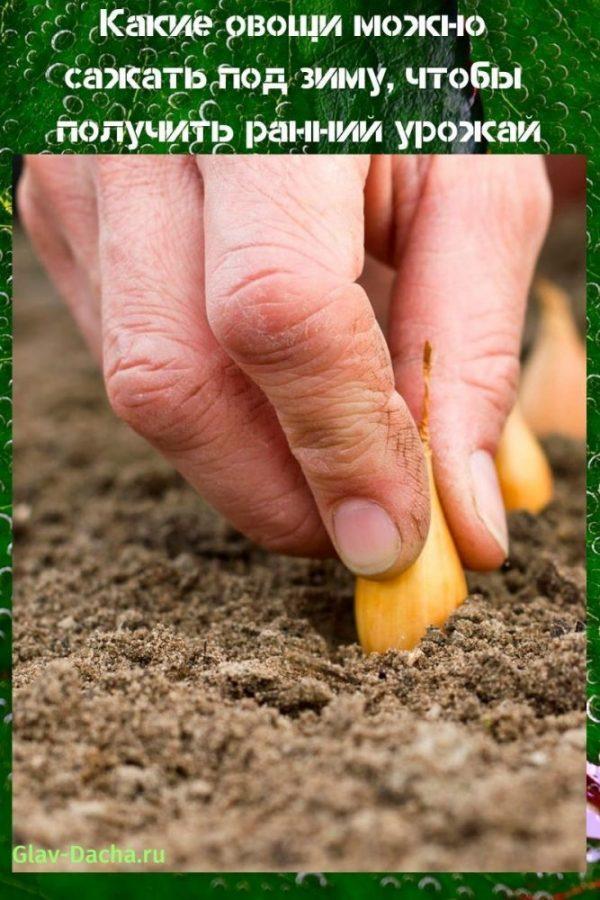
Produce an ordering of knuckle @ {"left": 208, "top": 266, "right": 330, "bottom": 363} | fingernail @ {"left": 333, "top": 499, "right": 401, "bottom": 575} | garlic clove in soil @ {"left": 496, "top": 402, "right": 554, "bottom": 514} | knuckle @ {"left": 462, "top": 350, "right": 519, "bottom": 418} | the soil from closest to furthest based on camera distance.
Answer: the soil, knuckle @ {"left": 208, "top": 266, "right": 330, "bottom": 363}, fingernail @ {"left": 333, "top": 499, "right": 401, "bottom": 575}, knuckle @ {"left": 462, "top": 350, "right": 519, "bottom": 418}, garlic clove in soil @ {"left": 496, "top": 402, "right": 554, "bottom": 514}

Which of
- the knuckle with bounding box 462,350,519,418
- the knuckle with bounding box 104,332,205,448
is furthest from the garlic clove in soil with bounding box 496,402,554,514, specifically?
the knuckle with bounding box 104,332,205,448

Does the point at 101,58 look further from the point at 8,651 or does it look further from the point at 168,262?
the point at 8,651

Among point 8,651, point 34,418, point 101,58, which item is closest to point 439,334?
point 101,58

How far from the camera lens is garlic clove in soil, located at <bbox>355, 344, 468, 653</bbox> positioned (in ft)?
3.07

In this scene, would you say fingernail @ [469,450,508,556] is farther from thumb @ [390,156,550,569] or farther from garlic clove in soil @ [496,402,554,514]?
garlic clove in soil @ [496,402,554,514]

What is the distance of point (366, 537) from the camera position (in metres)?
0.93

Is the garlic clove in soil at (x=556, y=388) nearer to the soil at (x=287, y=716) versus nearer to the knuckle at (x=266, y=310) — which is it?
the soil at (x=287, y=716)

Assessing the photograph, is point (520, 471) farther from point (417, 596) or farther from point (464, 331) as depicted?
point (417, 596)

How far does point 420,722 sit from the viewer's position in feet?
2.46

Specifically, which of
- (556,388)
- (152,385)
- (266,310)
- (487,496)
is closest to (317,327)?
(266,310)

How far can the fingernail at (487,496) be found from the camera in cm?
102

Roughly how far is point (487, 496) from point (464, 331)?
182mm

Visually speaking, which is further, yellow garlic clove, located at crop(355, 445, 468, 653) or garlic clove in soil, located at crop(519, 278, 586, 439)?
garlic clove in soil, located at crop(519, 278, 586, 439)

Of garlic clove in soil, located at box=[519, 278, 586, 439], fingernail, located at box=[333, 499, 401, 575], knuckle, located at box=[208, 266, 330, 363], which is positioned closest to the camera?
knuckle, located at box=[208, 266, 330, 363]
